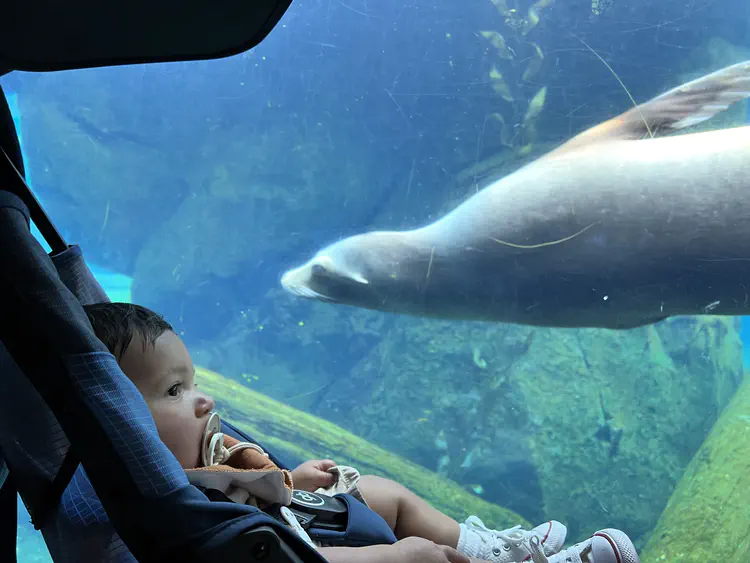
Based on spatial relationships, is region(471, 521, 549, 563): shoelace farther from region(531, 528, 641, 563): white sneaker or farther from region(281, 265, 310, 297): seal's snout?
region(281, 265, 310, 297): seal's snout

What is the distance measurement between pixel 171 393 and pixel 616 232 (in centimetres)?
224

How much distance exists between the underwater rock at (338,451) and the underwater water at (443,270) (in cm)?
1

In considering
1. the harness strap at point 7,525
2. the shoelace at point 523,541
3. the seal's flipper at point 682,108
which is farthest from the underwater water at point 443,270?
the harness strap at point 7,525

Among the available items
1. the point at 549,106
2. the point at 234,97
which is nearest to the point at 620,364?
the point at 549,106

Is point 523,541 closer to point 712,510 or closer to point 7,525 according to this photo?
point 7,525

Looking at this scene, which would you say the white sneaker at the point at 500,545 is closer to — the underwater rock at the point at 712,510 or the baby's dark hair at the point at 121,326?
the baby's dark hair at the point at 121,326

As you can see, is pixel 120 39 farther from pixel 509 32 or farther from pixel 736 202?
pixel 509 32

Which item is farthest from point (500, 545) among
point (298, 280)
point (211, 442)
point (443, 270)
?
point (298, 280)

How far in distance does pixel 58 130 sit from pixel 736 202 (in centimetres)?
629

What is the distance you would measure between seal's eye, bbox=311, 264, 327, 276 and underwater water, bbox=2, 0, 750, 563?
136 millimetres

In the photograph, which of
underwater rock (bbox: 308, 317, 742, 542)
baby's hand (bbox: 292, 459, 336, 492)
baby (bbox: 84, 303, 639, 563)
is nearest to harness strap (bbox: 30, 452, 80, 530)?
baby (bbox: 84, 303, 639, 563)

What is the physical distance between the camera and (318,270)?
3.62m

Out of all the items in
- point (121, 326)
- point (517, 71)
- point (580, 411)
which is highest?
point (517, 71)

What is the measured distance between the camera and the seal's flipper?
2686 mm
